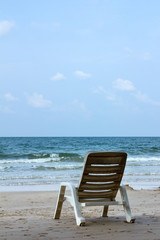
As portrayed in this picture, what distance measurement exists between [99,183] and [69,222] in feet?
2.26

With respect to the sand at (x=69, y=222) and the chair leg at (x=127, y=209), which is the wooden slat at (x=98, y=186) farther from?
the sand at (x=69, y=222)

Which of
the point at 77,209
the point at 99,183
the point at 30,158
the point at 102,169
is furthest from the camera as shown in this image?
the point at 30,158

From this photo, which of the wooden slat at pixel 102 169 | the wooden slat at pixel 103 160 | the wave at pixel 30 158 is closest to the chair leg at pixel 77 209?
the wooden slat at pixel 102 169

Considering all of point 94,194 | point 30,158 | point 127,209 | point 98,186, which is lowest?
point 30,158

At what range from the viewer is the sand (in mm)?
4348

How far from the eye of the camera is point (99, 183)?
5207mm

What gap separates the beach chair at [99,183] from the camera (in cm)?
498

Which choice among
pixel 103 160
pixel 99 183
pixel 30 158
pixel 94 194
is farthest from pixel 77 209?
pixel 30 158

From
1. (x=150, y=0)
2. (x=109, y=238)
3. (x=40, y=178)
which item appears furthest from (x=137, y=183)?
(x=150, y=0)

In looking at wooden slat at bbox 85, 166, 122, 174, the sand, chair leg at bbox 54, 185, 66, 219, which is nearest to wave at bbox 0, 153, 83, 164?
the sand

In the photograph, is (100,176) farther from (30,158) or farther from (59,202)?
(30,158)

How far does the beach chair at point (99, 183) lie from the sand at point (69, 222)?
0.27m

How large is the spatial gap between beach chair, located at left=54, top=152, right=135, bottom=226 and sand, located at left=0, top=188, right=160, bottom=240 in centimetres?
27

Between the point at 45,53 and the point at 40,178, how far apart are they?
1455 cm
